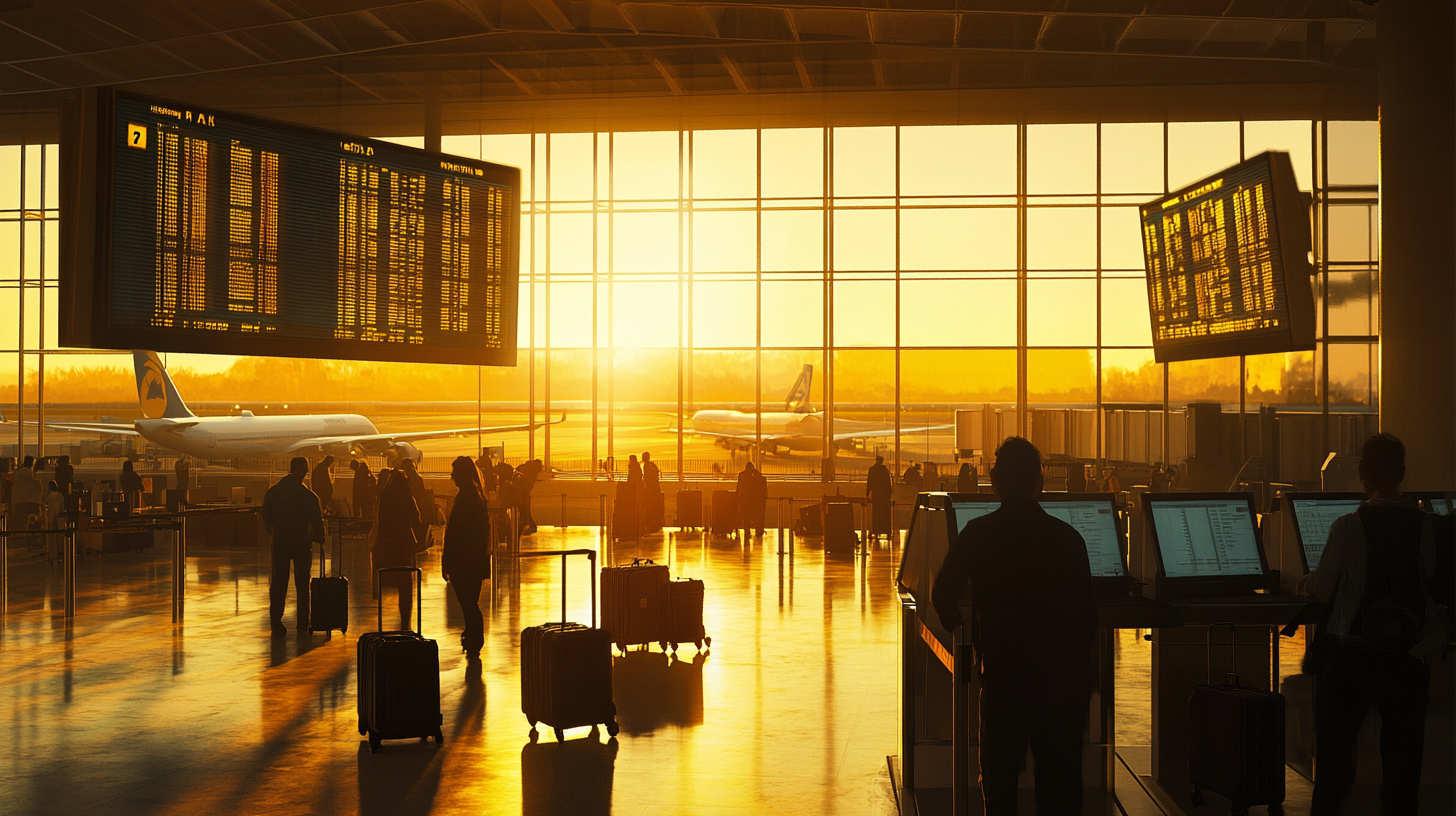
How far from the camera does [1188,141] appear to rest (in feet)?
74.9

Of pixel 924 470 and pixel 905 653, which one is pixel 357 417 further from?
pixel 905 653

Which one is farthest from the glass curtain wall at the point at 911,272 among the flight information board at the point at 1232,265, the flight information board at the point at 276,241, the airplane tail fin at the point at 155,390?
the flight information board at the point at 276,241

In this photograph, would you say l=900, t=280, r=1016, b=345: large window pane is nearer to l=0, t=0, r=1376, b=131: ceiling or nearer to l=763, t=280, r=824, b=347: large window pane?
l=763, t=280, r=824, b=347: large window pane

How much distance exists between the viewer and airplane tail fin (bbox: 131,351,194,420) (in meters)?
31.7

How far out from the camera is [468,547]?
9094mm

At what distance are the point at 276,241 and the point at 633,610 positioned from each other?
4.22 m

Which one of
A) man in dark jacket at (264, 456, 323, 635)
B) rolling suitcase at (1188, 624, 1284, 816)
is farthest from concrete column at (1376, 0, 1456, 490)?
man in dark jacket at (264, 456, 323, 635)

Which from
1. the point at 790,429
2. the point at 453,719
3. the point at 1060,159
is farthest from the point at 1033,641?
the point at 790,429

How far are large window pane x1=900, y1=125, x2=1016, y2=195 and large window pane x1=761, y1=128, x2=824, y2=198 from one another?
1803 millimetres

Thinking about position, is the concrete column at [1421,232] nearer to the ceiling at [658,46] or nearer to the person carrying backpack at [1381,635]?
the ceiling at [658,46]

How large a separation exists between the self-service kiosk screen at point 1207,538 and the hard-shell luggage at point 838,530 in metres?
11.3

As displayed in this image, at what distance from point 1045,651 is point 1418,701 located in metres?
1.78

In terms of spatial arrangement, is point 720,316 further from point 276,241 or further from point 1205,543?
point 1205,543

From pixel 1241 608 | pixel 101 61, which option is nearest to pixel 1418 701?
pixel 1241 608
